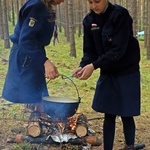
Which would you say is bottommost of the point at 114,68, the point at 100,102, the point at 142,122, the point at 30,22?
the point at 142,122

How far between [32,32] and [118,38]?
0.71m

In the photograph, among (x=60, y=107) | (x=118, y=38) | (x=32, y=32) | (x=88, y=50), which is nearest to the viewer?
(x=118, y=38)

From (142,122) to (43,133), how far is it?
4.74ft

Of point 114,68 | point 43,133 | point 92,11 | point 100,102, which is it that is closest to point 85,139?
point 43,133

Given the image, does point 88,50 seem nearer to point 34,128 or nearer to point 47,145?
point 34,128

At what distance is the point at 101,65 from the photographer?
2408 millimetres

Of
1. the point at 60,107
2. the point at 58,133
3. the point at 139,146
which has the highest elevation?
the point at 60,107

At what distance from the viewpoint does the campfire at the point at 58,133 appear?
315 cm

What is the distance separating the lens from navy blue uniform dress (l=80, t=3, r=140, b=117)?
2363mm

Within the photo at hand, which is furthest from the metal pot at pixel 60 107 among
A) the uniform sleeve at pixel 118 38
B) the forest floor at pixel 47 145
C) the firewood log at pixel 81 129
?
the uniform sleeve at pixel 118 38

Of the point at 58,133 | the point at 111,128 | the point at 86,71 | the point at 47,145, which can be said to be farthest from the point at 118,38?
the point at 47,145

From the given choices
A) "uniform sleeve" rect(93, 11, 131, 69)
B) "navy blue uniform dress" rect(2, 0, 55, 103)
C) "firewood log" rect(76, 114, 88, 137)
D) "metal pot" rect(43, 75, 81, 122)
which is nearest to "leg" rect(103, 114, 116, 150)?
"metal pot" rect(43, 75, 81, 122)

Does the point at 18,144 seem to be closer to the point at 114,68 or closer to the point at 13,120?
the point at 13,120

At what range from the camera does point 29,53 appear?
2508mm
